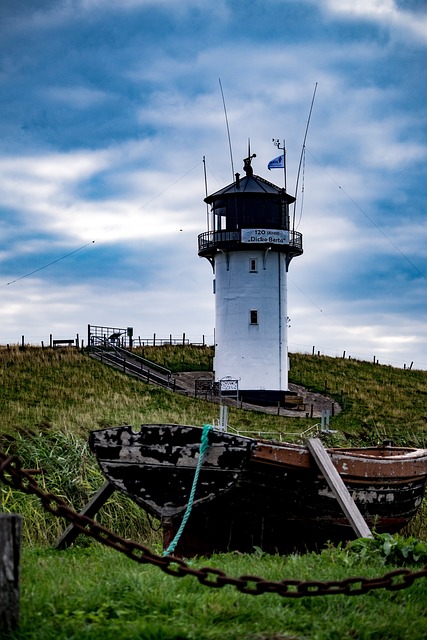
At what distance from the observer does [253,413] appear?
36.4 m

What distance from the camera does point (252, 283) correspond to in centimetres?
4247

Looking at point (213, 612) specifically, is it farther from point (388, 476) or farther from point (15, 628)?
point (388, 476)

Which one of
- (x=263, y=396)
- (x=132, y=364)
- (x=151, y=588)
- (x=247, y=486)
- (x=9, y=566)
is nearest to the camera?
(x=9, y=566)

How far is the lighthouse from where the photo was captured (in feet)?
138

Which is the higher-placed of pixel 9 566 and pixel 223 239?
pixel 223 239

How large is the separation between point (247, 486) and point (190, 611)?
4649 millimetres

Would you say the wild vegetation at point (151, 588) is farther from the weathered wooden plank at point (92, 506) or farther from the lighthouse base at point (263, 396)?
the lighthouse base at point (263, 396)

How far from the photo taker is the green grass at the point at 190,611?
16.5 feet

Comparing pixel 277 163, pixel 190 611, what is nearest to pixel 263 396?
pixel 277 163

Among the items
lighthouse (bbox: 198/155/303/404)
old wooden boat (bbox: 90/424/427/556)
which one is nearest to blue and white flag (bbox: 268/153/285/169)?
lighthouse (bbox: 198/155/303/404)

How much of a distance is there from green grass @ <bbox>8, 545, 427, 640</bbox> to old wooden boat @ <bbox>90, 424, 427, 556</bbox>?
2.30 metres

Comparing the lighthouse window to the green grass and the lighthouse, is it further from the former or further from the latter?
the green grass

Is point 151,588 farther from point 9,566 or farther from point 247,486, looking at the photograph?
point 247,486

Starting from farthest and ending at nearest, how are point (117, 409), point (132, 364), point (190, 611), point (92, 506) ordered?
point (132, 364) < point (117, 409) < point (92, 506) < point (190, 611)
